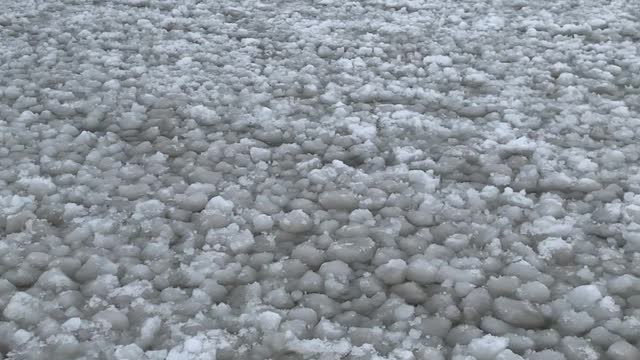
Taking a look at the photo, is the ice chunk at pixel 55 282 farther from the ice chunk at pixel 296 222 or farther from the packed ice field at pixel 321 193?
the ice chunk at pixel 296 222

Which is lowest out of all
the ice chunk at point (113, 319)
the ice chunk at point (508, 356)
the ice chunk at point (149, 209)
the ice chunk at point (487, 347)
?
the ice chunk at point (113, 319)

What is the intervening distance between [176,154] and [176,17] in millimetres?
2676

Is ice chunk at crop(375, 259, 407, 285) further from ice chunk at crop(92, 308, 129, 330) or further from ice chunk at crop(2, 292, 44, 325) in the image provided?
ice chunk at crop(2, 292, 44, 325)

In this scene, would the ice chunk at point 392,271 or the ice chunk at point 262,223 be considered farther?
the ice chunk at point 262,223

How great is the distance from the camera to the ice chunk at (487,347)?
2395mm

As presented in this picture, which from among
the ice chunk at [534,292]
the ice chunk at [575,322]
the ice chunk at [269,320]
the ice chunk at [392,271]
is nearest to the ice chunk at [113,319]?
the ice chunk at [269,320]

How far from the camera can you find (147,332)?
251 centimetres

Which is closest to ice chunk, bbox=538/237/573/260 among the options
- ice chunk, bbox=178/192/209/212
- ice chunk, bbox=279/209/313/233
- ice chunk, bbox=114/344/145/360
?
ice chunk, bbox=279/209/313/233

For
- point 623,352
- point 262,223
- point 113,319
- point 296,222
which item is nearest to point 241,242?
point 262,223

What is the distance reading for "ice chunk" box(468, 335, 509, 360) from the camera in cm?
239

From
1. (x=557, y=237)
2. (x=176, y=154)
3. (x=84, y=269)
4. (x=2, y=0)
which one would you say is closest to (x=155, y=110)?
(x=176, y=154)

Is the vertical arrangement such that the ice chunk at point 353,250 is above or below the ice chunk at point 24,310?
above

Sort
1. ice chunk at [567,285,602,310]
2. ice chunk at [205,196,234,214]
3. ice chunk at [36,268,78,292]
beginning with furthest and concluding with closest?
ice chunk at [205,196,234,214] < ice chunk at [36,268,78,292] < ice chunk at [567,285,602,310]

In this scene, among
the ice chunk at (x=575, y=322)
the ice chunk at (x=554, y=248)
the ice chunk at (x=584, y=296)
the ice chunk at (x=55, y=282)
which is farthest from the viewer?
the ice chunk at (x=554, y=248)
